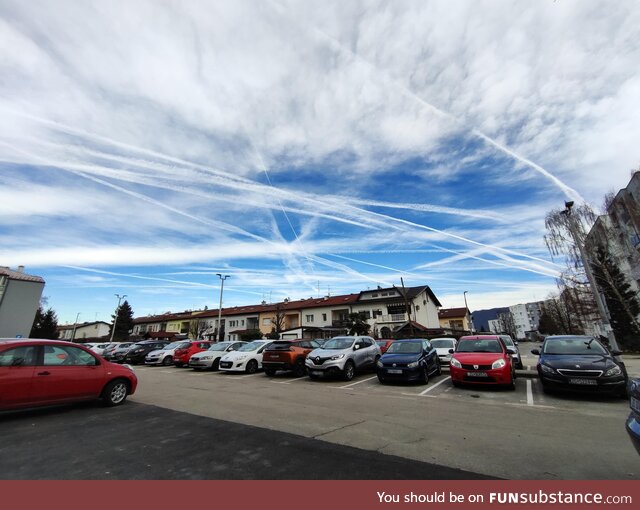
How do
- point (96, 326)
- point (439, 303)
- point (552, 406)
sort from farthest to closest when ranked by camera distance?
point (96, 326) → point (439, 303) → point (552, 406)

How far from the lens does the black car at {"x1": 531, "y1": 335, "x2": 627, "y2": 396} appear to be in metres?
7.62

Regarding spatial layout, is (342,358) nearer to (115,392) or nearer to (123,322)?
(115,392)

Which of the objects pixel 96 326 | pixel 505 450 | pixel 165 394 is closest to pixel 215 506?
pixel 505 450

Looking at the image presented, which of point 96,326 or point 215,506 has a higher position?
point 96,326

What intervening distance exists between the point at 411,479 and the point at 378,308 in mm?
41178

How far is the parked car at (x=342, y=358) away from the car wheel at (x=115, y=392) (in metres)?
6.39

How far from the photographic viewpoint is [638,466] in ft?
12.7

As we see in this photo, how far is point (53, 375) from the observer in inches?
243

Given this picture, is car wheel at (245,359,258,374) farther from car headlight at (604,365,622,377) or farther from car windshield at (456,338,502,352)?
car headlight at (604,365,622,377)

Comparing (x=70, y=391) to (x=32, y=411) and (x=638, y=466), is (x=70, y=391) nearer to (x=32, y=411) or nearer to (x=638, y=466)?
(x=32, y=411)

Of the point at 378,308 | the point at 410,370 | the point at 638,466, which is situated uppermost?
the point at 378,308

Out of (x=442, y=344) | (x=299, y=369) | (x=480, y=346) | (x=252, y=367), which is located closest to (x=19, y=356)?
(x=299, y=369)

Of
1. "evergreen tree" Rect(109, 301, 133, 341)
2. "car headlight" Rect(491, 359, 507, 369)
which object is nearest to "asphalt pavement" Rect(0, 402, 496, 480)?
"car headlight" Rect(491, 359, 507, 369)

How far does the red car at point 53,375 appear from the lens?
18.6 ft
